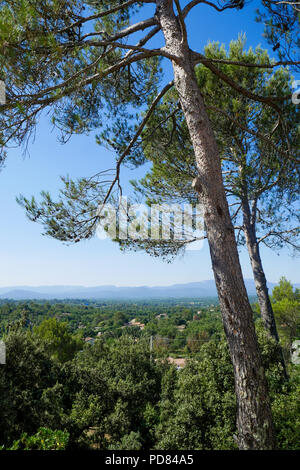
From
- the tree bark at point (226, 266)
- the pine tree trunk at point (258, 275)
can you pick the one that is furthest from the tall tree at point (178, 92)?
the pine tree trunk at point (258, 275)

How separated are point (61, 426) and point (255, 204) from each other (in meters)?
7.72

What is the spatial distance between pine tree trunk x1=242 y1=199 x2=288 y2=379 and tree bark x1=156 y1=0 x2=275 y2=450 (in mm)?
4432

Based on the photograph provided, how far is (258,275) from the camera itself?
676 cm

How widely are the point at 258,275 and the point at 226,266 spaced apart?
15.5ft

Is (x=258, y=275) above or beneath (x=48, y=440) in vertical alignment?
above

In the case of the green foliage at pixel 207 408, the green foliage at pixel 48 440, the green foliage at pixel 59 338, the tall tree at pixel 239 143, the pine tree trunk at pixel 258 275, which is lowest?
the green foliage at pixel 59 338

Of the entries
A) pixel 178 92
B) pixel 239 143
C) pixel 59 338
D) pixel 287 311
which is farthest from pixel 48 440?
pixel 59 338

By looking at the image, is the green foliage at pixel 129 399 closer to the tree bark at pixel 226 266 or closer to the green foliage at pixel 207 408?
the green foliage at pixel 207 408

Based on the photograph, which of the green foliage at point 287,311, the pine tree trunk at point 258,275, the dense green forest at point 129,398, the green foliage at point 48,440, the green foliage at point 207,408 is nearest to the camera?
the green foliage at point 48,440

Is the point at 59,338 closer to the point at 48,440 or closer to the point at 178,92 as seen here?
the point at 48,440

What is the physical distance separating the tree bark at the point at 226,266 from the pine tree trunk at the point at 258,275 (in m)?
4.43

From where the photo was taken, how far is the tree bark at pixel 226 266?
220 centimetres

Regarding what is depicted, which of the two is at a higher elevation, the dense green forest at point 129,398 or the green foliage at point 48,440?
the green foliage at point 48,440

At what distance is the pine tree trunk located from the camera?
640 cm
